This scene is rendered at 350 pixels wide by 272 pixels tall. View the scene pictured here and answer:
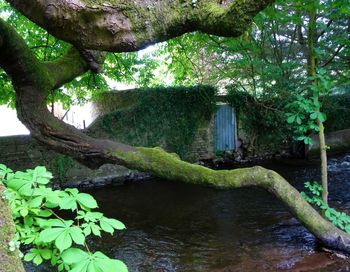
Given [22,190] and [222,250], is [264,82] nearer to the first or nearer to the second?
[222,250]

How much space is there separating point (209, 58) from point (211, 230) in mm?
8415

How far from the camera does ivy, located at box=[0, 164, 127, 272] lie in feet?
3.88

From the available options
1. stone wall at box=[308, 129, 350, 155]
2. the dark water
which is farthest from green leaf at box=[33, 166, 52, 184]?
stone wall at box=[308, 129, 350, 155]

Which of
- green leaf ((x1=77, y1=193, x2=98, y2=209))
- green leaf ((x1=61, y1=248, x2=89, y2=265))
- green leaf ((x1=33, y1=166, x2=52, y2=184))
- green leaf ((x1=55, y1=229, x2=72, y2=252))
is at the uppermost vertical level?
green leaf ((x1=33, y1=166, x2=52, y2=184))

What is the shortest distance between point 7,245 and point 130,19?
162cm

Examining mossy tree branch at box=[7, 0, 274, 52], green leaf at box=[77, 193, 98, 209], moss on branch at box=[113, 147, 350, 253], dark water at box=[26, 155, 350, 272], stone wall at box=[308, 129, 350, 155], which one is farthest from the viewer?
stone wall at box=[308, 129, 350, 155]

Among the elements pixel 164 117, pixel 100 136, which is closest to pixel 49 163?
pixel 100 136

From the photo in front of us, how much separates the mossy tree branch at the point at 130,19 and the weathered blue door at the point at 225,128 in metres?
9.82

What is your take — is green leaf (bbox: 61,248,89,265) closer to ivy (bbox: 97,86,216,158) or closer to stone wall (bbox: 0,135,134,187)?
stone wall (bbox: 0,135,134,187)

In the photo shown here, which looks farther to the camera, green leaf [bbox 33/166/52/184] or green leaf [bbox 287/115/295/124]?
green leaf [bbox 287/115/295/124]

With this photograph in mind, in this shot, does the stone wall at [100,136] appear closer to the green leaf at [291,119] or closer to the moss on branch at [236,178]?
the moss on branch at [236,178]

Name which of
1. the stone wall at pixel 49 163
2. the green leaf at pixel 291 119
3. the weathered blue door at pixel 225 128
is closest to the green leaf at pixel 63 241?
the green leaf at pixel 291 119

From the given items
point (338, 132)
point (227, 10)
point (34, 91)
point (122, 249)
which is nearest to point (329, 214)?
point (122, 249)

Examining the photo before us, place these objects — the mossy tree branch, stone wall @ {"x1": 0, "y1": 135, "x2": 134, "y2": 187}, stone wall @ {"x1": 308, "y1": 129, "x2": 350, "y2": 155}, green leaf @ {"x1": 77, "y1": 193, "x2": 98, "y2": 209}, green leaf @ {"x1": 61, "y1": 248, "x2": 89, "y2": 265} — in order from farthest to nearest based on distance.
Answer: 1. stone wall @ {"x1": 308, "y1": 129, "x2": 350, "y2": 155}
2. stone wall @ {"x1": 0, "y1": 135, "x2": 134, "y2": 187}
3. the mossy tree branch
4. green leaf @ {"x1": 77, "y1": 193, "x2": 98, "y2": 209}
5. green leaf @ {"x1": 61, "y1": 248, "x2": 89, "y2": 265}
